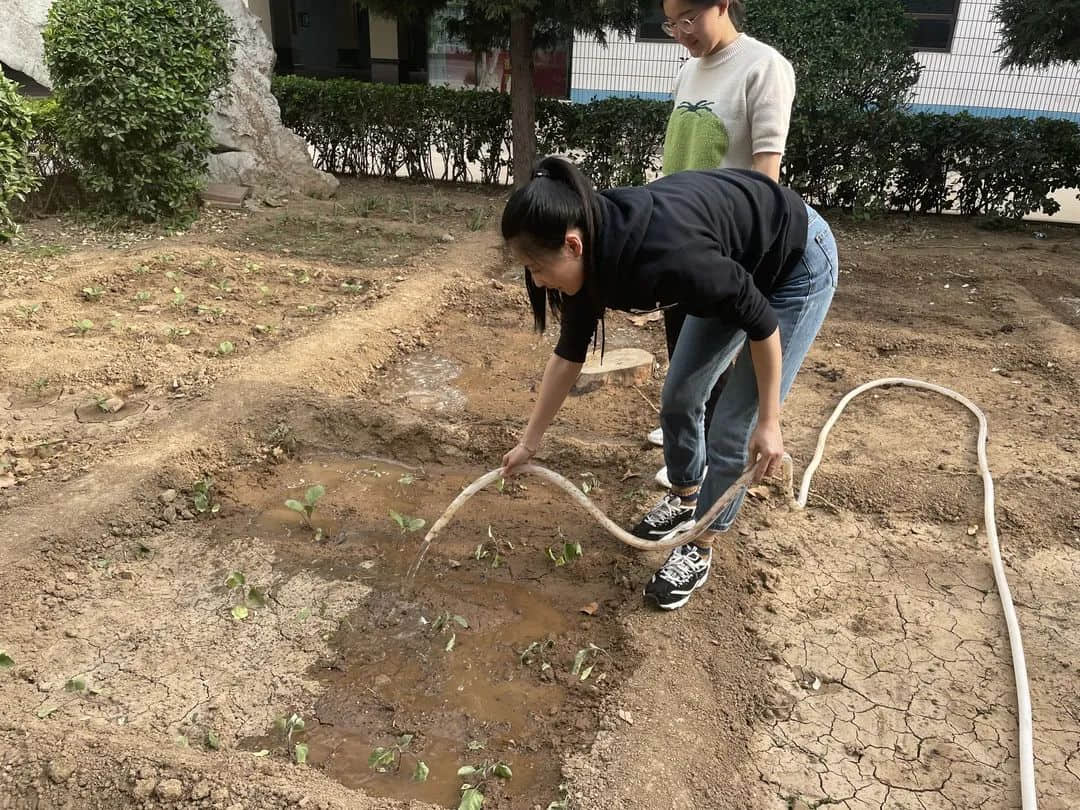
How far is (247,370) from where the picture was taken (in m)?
3.87

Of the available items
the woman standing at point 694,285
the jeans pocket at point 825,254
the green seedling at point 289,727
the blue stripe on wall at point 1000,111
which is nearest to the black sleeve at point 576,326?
the woman standing at point 694,285

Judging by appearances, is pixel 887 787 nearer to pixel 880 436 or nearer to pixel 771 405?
pixel 771 405

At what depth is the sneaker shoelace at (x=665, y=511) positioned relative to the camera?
2777 mm

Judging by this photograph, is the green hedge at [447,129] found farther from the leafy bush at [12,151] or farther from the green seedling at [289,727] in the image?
the green seedling at [289,727]

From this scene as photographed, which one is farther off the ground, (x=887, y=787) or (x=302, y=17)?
(x=302, y=17)

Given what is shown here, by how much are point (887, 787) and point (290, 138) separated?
713cm

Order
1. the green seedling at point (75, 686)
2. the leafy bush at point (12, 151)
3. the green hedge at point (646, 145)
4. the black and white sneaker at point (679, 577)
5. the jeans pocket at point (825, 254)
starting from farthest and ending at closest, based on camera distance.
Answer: the green hedge at point (646, 145) < the leafy bush at point (12, 151) < the black and white sneaker at point (679, 577) < the green seedling at point (75, 686) < the jeans pocket at point (825, 254)

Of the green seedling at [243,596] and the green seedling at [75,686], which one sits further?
the green seedling at [243,596]

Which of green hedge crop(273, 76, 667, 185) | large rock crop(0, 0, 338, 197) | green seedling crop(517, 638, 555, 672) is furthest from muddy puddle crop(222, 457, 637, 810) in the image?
green hedge crop(273, 76, 667, 185)

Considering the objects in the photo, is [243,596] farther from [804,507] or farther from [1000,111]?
[1000,111]

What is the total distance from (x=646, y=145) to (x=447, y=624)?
586 centimetres

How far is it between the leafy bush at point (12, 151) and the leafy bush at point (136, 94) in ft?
0.92

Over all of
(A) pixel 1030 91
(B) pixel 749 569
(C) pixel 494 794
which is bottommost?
(C) pixel 494 794

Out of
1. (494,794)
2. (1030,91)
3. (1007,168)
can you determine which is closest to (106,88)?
(494,794)
